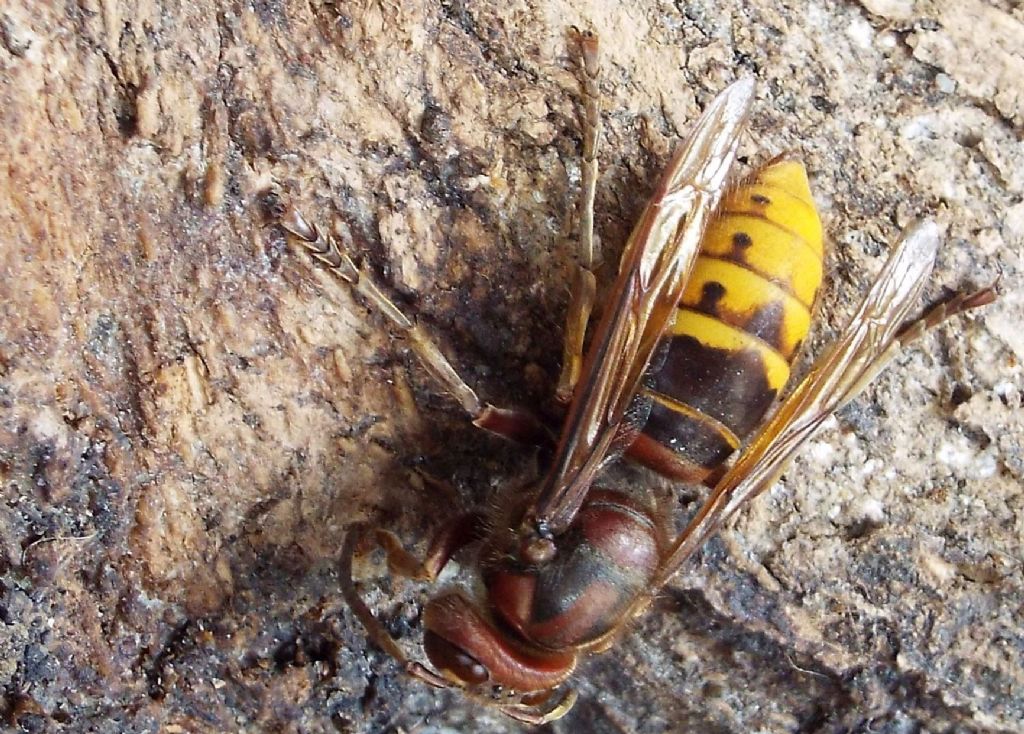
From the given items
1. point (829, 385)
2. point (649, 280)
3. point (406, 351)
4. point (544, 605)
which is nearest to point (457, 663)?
point (544, 605)

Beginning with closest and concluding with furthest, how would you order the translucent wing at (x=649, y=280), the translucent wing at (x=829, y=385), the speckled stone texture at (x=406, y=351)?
1. the speckled stone texture at (x=406, y=351)
2. the translucent wing at (x=649, y=280)
3. the translucent wing at (x=829, y=385)

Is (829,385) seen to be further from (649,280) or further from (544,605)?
(544,605)

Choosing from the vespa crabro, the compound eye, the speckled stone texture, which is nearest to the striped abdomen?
the vespa crabro

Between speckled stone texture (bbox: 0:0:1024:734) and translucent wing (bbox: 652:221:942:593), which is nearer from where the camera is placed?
speckled stone texture (bbox: 0:0:1024:734)

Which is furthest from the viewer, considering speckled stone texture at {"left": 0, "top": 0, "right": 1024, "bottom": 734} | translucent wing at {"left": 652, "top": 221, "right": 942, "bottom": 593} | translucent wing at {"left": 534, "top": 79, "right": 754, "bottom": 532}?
translucent wing at {"left": 652, "top": 221, "right": 942, "bottom": 593}

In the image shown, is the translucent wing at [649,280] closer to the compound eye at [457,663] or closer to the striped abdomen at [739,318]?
the striped abdomen at [739,318]

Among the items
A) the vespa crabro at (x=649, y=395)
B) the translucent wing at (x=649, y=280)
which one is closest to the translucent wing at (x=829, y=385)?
the vespa crabro at (x=649, y=395)

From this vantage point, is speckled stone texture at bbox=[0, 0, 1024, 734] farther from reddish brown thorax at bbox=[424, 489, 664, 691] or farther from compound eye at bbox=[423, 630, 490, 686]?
compound eye at bbox=[423, 630, 490, 686]
